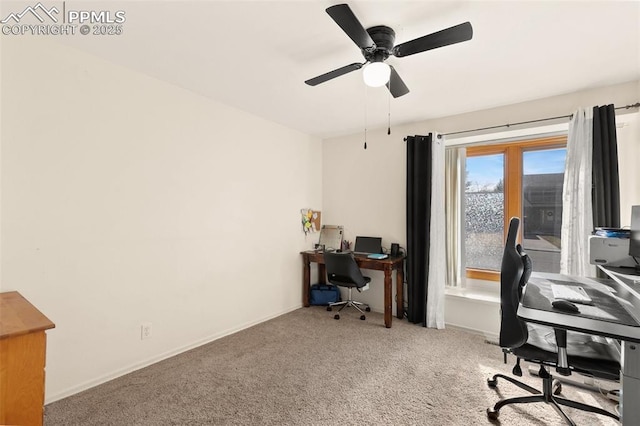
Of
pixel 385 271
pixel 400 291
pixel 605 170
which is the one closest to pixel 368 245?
pixel 385 271

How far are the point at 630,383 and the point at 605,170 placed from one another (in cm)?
187

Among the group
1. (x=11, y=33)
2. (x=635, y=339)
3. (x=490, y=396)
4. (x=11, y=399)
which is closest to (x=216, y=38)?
(x=11, y=33)

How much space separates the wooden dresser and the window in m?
3.84

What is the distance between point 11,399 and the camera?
4.13 feet

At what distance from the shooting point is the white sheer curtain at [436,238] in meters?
3.28

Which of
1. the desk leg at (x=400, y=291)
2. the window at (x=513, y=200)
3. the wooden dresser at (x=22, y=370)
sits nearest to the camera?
the wooden dresser at (x=22, y=370)

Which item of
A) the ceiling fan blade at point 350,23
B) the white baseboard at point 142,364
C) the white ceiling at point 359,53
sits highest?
the white ceiling at point 359,53

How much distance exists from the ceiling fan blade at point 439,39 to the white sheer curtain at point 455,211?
208 cm

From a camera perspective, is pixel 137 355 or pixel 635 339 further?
pixel 137 355

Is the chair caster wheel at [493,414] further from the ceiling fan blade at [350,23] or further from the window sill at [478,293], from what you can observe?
the ceiling fan blade at [350,23]

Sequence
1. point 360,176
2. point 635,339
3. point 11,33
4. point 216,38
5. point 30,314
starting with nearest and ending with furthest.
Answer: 1. point 635,339
2. point 30,314
3. point 11,33
4. point 216,38
5. point 360,176

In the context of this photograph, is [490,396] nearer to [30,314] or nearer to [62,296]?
[30,314]

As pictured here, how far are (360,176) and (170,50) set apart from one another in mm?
2672

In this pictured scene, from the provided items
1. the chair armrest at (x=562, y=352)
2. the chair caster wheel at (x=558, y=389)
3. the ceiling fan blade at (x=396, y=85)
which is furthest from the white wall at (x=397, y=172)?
the chair armrest at (x=562, y=352)
